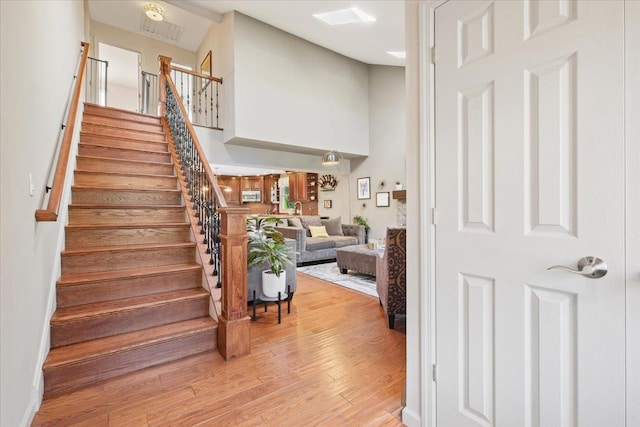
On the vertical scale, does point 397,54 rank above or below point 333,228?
above

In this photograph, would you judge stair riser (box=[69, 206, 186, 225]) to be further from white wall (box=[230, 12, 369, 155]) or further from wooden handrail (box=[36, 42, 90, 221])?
white wall (box=[230, 12, 369, 155])

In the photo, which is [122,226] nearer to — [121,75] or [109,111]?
[109,111]

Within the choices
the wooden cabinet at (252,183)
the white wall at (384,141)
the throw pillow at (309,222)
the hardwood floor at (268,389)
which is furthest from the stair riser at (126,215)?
the wooden cabinet at (252,183)

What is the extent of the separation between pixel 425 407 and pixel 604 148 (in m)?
1.34

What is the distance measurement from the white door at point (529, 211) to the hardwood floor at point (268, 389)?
0.57 m

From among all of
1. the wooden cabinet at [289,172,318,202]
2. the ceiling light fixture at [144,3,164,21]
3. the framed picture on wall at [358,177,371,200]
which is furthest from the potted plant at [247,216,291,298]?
the wooden cabinet at [289,172,318,202]

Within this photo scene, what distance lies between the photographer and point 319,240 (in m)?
6.10

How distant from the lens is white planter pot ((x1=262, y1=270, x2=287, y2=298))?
2.96 m

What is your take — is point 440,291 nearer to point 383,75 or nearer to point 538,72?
point 538,72

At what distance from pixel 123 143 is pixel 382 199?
489 centimetres

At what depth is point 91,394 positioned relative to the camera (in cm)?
181

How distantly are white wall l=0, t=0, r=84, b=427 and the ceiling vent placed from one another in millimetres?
4579

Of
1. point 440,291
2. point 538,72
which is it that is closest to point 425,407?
point 440,291

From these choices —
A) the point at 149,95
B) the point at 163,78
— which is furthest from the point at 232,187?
the point at 163,78
